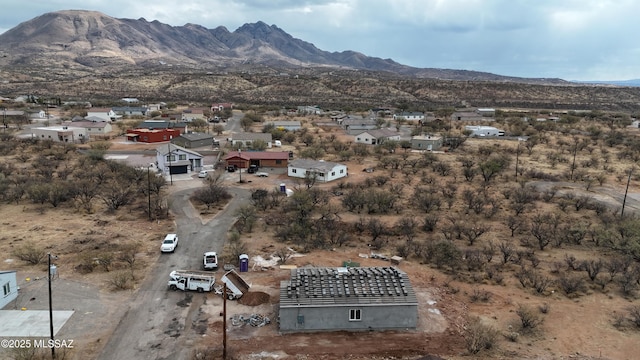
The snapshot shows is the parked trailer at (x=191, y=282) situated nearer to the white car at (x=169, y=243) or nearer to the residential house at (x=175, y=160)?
the white car at (x=169, y=243)

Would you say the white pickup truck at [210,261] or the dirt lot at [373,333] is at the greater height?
the white pickup truck at [210,261]

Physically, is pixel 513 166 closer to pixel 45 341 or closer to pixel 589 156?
pixel 589 156

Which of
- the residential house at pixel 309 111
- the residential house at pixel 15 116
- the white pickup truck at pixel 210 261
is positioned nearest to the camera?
the white pickup truck at pixel 210 261

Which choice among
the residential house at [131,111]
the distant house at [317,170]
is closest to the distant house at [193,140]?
the distant house at [317,170]

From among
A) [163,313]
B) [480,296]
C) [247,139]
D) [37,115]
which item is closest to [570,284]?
[480,296]

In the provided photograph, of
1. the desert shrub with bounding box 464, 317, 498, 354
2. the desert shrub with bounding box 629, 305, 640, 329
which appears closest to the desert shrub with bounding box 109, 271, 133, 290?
the desert shrub with bounding box 464, 317, 498, 354

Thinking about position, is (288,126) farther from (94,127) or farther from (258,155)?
(94,127)
